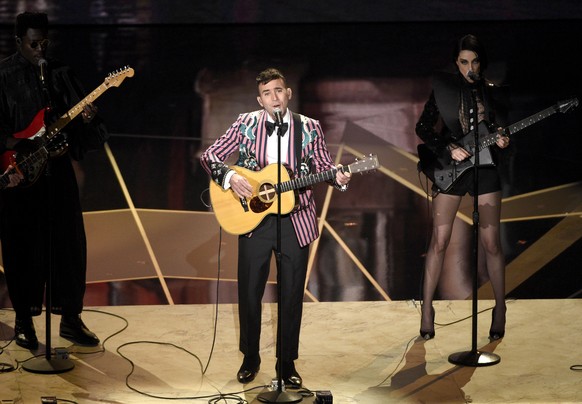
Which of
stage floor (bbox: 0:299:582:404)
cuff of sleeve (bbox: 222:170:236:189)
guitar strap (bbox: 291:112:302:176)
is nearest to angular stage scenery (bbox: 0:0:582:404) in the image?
stage floor (bbox: 0:299:582:404)

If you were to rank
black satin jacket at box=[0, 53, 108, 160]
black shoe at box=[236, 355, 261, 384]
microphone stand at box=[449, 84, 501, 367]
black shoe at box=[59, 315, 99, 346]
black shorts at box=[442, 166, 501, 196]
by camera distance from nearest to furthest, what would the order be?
black shoe at box=[236, 355, 261, 384], microphone stand at box=[449, 84, 501, 367], black satin jacket at box=[0, 53, 108, 160], black shorts at box=[442, 166, 501, 196], black shoe at box=[59, 315, 99, 346]

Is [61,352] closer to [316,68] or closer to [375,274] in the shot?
[375,274]

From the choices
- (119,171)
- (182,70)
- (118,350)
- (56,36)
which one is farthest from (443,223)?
(56,36)

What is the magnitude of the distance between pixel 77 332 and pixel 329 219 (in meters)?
2.86

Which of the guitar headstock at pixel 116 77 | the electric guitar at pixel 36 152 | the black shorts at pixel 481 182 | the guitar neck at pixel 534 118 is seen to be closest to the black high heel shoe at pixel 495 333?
the black shorts at pixel 481 182

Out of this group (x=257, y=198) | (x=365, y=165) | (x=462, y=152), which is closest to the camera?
(x=365, y=165)

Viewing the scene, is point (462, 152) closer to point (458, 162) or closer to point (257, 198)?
point (458, 162)

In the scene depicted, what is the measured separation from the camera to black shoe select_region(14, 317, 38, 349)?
23.3 feet

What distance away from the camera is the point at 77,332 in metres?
7.17

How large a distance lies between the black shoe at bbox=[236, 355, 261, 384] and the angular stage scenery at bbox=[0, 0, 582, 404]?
0.05m

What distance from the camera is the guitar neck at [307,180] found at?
6.04 m

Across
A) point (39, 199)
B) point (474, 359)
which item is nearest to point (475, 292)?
point (474, 359)

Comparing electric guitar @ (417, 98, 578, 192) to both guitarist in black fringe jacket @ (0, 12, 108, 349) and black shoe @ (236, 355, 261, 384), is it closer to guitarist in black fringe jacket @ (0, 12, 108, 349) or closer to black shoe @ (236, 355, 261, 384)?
black shoe @ (236, 355, 261, 384)

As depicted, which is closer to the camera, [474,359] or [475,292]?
[475,292]
